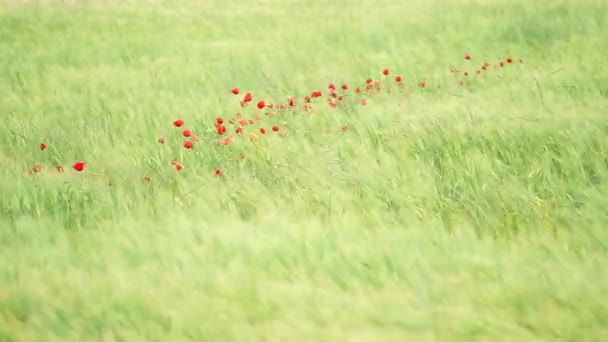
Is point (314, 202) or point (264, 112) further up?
point (264, 112)

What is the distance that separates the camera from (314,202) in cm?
272

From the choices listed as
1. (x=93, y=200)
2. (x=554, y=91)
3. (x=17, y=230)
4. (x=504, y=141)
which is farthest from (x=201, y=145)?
(x=554, y=91)

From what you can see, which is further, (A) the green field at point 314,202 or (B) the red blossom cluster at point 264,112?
(B) the red blossom cluster at point 264,112

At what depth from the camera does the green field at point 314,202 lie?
1764 mm

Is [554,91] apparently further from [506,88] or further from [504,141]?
[504,141]

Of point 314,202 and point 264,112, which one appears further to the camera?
point 264,112

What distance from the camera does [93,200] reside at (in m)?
2.93

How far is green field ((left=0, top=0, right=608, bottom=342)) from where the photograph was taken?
5.79 ft

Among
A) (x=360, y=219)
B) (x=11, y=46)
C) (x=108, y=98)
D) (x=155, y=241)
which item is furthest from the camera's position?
(x=11, y=46)

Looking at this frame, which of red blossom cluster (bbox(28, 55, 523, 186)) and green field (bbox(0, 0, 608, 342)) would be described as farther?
red blossom cluster (bbox(28, 55, 523, 186))

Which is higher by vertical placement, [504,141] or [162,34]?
[162,34]

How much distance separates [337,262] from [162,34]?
6.87 m

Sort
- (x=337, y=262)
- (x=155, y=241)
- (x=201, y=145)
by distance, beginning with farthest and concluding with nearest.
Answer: (x=201, y=145)
(x=155, y=241)
(x=337, y=262)

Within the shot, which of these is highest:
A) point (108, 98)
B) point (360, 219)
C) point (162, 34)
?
point (162, 34)
